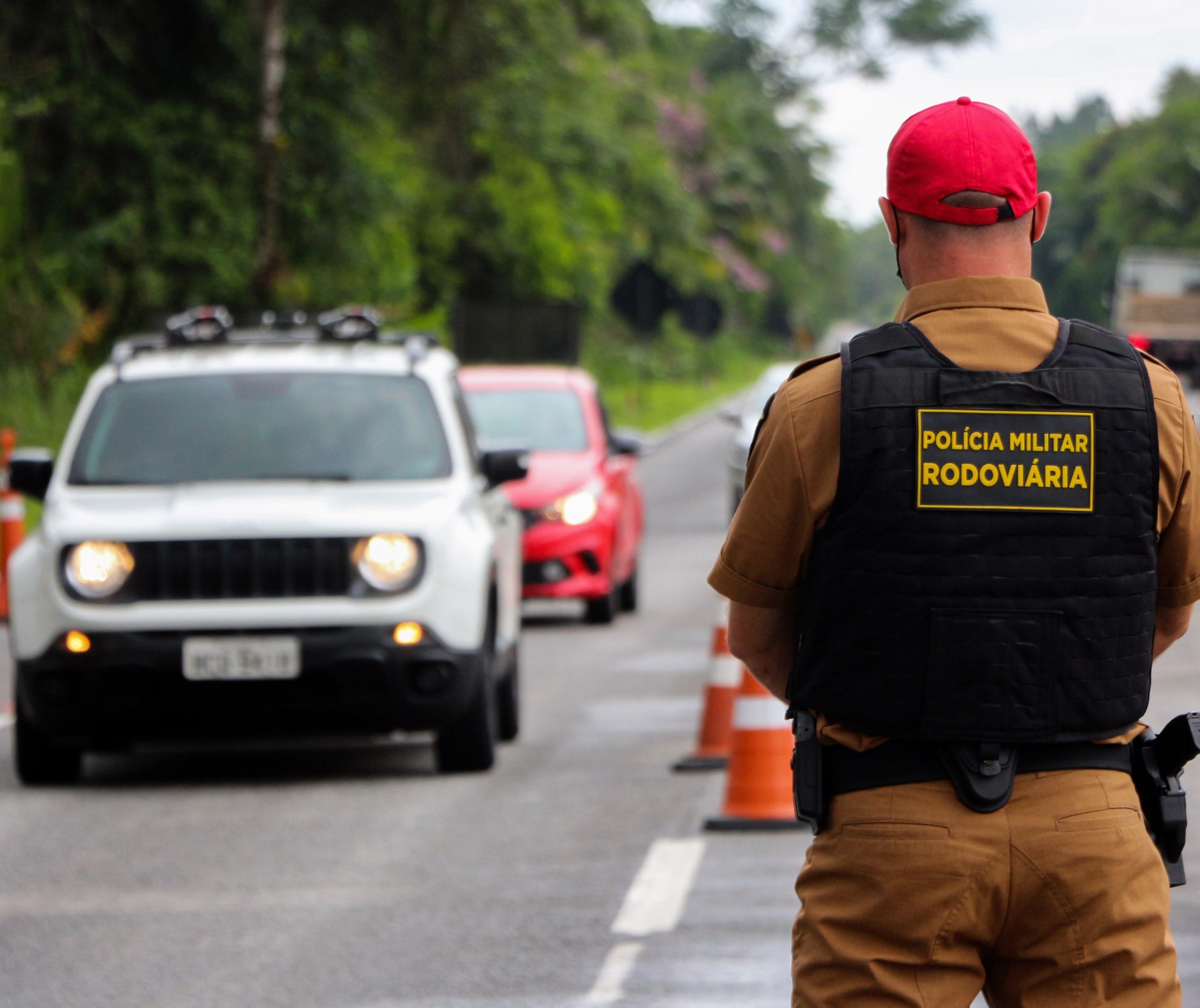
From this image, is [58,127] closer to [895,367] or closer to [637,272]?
[637,272]

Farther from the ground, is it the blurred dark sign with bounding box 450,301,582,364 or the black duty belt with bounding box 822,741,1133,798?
the black duty belt with bounding box 822,741,1133,798

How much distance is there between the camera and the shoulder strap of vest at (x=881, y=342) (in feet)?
10.6

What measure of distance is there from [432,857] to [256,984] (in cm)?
173

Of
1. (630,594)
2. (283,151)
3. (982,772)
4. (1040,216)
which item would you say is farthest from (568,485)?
(283,151)

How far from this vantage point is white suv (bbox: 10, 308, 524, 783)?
29.3ft

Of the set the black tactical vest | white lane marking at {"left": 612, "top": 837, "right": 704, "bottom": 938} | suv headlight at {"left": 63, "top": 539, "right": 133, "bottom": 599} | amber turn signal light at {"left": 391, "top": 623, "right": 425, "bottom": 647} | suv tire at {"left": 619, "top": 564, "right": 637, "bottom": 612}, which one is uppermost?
the black tactical vest

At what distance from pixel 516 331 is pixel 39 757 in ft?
101

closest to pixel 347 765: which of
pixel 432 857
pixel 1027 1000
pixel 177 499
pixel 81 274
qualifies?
pixel 177 499

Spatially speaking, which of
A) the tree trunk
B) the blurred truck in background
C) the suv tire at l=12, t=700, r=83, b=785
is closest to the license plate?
the suv tire at l=12, t=700, r=83, b=785

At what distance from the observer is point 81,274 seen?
86.7 feet

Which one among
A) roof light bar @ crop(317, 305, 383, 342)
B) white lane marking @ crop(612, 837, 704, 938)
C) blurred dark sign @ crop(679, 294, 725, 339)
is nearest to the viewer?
white lane marking @ crop(612, 837, 704, 938)

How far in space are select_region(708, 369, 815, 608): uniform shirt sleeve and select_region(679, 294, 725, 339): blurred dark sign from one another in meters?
50.6

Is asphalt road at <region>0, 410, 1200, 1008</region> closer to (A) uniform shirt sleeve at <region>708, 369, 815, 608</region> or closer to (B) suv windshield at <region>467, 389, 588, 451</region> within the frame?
(A) uniform shirt sleeve at <region>708, 369, 815, 608</region>

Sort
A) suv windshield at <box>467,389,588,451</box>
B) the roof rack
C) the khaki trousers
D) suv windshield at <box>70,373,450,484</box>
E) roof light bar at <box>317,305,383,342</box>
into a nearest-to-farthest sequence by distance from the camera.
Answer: the khaki trousers, suv windshield at <box>70,373,450,484</box>, the roof rack, roof light bar at <box>317,305,383,342</box>, suv windshield at <box>467,389,588,451</box>
